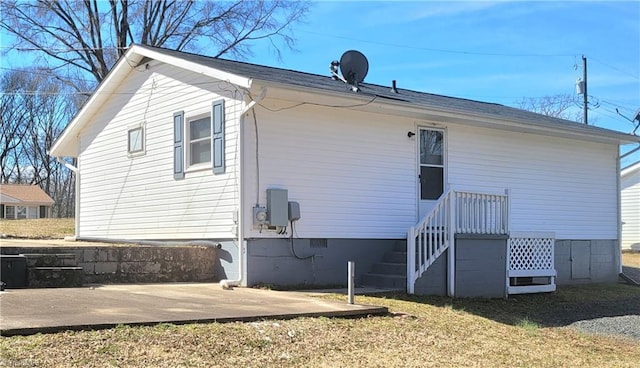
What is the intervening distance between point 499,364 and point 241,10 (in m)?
22.7

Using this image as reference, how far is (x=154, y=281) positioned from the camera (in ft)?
33.2

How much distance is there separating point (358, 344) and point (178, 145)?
6.47 metres

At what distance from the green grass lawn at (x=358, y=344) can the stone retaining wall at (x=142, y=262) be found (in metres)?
Answer: 2.72

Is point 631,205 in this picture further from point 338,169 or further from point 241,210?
point 241,210

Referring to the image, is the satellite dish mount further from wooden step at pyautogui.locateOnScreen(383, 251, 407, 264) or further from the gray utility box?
the gray utility box

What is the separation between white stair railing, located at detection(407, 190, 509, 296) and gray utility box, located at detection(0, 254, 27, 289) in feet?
18.2

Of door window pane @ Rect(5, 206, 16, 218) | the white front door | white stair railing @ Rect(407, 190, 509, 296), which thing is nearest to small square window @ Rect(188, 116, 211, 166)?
white stair railing @ Rect(407, 190, 509, 296)

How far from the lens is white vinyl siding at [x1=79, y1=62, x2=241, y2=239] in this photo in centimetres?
1069

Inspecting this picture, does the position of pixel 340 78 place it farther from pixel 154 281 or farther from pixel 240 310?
pixel 240 310

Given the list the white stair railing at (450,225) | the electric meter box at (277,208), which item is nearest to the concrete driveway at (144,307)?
the electric meter box at (277,208)

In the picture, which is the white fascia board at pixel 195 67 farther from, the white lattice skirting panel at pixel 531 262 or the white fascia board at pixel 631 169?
the white fascia board at pixel 631 169

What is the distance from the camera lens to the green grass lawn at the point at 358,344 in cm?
503

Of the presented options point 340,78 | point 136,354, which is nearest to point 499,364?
point 136,354

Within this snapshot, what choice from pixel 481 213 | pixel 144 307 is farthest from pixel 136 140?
pixel 481 213
